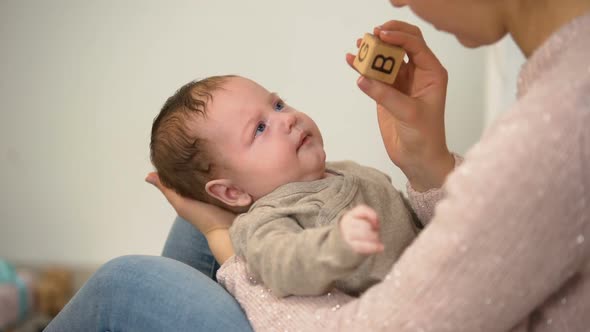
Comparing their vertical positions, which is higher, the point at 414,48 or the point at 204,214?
the point at 414,48

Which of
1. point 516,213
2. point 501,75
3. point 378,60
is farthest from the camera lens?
point 501,75

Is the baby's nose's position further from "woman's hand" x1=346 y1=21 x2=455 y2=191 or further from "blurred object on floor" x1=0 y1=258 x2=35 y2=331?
"blurred object on floor" x1=0 y1=258 x2=35 y2=331

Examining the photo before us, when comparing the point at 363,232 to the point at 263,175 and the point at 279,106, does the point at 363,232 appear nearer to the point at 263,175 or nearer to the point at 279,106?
the point at 263,175

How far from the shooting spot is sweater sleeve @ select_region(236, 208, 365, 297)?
762 millimetres

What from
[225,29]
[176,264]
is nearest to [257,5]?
[225,29]

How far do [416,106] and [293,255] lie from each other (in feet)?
1.08

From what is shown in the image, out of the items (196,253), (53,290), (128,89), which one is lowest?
(53,290)

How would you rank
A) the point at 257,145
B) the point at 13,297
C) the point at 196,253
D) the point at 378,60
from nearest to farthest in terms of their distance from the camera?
the point at 378,60
the point at 257,145
the point at 196,253
the point at 13,297

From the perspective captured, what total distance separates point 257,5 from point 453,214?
51.7 inches

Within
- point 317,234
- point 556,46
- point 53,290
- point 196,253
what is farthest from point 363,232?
point 53,290

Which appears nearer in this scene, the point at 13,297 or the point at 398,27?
the point at 398,27

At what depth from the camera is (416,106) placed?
1.02 metres

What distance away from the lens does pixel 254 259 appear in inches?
36.6

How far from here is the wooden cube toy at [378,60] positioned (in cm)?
95
